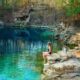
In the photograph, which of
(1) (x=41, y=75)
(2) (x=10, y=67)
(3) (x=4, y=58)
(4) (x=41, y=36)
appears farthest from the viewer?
(4) (x=41, y=36)

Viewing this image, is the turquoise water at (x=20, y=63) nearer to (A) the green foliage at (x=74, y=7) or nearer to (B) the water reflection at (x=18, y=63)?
(B) the water reflection at (x=18, y=63)

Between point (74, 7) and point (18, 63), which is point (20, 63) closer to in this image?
point (18, 63)

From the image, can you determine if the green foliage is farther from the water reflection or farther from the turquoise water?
the water reflection

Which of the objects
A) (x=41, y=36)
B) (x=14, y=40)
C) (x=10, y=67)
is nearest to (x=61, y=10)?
(x=41, y=36)

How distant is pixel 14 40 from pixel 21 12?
18.2m

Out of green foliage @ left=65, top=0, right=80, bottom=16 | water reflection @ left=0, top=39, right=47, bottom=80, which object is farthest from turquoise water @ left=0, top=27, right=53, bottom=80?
green foliage @ left=65, top=0, right=80, bottom=16

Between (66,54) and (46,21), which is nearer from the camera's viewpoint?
(66,54)

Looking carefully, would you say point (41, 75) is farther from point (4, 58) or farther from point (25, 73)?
point (4, 58)

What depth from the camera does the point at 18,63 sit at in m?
25.1

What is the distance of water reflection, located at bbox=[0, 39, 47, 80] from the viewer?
832 inches

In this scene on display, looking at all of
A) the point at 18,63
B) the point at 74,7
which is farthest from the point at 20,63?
the point at 74,7


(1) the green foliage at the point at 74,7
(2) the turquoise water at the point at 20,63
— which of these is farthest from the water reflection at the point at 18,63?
(1) the green foliage at the point at 74,7

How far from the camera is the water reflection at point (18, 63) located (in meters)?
21.1

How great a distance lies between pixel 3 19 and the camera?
58.1 meters
